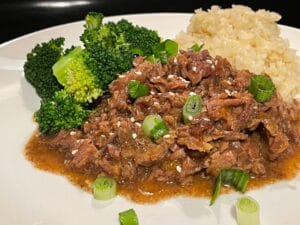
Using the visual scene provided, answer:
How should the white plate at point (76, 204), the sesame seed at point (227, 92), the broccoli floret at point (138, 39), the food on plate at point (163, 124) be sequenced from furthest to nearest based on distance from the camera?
the broccoli floret at point (138, 39), the sesame seed at point (227, 92), the food on plate at point (163, 124), the white plate at point (76, 204)

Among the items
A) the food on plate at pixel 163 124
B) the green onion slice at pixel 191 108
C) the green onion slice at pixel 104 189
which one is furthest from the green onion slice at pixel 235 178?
the green onion slice at pixel 104 189

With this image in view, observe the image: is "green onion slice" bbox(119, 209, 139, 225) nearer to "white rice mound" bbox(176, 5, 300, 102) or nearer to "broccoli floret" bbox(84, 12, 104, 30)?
"white rice mound" bbox(176, 5, 300, 102)

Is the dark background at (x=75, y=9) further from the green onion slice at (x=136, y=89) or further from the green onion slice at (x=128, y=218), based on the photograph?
the green onion slice at (x=128, y=218)

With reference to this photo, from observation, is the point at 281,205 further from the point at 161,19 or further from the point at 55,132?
the point at 161,19

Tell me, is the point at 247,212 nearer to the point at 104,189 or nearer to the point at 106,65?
the point at 104,189

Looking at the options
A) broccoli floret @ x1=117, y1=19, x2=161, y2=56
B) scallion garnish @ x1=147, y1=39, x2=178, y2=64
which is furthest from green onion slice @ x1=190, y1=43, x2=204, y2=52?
broccoli floret @ x1=117, y1=19, x2=161, y2=56

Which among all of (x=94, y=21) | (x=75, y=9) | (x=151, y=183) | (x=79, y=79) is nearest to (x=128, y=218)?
(x=151, y=183)

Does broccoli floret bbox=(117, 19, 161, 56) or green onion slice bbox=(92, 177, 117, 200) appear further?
broccoli floret bbox=(117, 19, 161, 56)

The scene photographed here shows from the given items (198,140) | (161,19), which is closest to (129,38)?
(161,19)
